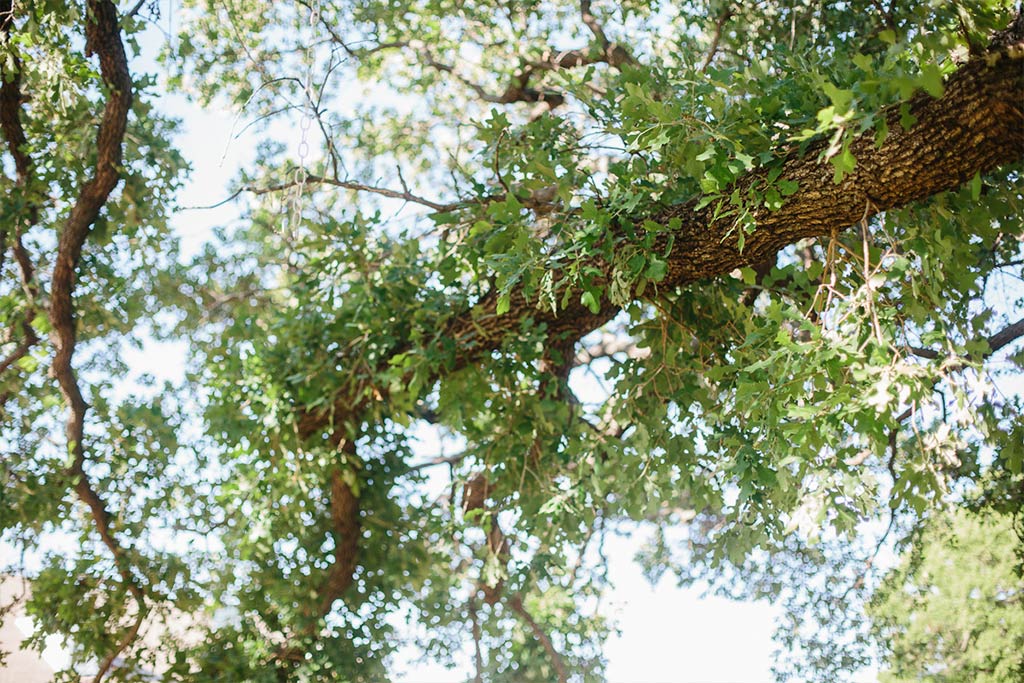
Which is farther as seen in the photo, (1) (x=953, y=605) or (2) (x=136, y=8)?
(1) (x=953, y=605)

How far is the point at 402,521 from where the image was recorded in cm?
385

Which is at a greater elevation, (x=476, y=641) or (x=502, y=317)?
(x=502, y=317)

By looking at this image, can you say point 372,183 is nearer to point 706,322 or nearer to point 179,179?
point 179,179

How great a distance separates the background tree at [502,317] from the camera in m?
2.06

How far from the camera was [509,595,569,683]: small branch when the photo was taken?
4.16m

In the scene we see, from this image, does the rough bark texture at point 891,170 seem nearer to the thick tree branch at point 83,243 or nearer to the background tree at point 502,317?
the background tree at point 502,317

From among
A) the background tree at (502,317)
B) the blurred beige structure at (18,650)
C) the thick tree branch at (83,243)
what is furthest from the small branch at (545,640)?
the blurred beige structure at (18,650)

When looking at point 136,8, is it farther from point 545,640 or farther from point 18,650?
point 545,640

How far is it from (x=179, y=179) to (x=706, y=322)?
193 centimetres

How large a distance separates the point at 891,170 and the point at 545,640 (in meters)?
2.85

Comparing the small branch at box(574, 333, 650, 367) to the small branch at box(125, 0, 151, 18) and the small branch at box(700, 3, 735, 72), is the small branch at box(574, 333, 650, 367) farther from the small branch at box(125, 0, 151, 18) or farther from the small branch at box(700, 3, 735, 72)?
the small branch at box(125, 0, 151, 18)


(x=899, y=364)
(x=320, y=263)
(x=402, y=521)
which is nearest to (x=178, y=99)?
(x=320, y=263)

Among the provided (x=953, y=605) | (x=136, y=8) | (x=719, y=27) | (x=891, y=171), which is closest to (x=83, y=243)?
(x=136, y=8)

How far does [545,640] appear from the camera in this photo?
4.17 m
